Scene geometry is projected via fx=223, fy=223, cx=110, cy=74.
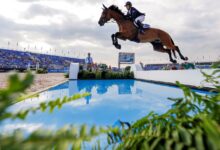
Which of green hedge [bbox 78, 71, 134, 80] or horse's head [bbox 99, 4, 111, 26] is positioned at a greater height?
horse's head [bbox 99, 4, 111, 26]

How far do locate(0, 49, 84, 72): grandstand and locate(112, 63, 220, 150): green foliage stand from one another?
1734 inches

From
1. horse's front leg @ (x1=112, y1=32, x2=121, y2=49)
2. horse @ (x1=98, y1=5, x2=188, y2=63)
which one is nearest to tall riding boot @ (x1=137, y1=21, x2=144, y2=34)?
horse @ (x1=98, y1=5, x2=188, y2=63)

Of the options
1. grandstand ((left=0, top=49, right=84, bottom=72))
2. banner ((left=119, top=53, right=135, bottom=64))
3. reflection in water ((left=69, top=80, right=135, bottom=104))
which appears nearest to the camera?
reflection in water ((left=69, top=80, right=135, bottom=104))

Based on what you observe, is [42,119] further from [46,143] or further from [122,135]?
[46,143]

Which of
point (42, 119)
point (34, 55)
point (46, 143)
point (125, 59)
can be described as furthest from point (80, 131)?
point (34, 55)

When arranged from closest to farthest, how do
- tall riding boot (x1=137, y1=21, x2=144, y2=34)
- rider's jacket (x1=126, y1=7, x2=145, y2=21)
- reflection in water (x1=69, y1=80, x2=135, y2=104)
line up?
reflection in water (x1=69, y1=80, x2=135, y2=104) < rider's jacket (x1=126, y1=7, x2=145, y2=21) < tall riding boot (x1=137, y1=21, x2=144, y2=34)

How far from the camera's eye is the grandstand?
4506 centimetres

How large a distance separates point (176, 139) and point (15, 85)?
1.02 ft

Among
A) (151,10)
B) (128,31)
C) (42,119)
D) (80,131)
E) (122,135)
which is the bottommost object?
(42,119)

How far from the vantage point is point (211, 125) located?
1.04 feet

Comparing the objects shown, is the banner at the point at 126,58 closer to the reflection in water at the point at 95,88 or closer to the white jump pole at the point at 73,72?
the white jump pole at the point at 73,72

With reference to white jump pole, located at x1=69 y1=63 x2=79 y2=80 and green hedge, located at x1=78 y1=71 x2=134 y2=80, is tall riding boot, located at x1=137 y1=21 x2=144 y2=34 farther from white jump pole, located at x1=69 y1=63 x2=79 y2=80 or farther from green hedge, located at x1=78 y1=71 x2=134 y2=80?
white jump pole, located at x1=69 y1=63 x2=79 y2=80

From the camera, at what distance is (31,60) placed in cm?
4925

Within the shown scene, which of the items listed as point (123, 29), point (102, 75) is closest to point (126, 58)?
point (102, 75)
